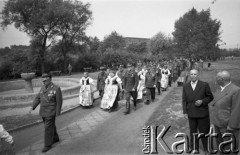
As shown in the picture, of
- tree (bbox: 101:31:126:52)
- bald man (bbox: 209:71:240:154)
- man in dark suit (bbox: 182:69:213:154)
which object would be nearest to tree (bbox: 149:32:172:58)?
tree (bbox: 101:31:126:52)

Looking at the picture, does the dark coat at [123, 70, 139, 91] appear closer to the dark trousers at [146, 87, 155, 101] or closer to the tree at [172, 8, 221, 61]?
the dark trousers at [146, 87, 155, 101]

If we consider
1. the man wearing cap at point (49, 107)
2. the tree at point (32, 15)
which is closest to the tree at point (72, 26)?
the tree at point (32, 15)

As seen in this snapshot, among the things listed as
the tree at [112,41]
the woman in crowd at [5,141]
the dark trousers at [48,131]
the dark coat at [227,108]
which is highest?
the tree at [112,41]

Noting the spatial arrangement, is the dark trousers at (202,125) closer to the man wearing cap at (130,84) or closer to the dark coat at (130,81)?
the man wearing cap at (130,84)

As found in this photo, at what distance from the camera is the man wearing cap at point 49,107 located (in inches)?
180

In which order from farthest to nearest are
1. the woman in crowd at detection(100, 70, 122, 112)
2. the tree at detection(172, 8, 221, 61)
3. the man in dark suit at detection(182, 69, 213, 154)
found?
the tree at detection(172, 8, 221, 61) → the woman in crowd at detection(100, 70, 122, 112) → the man in dark suit at detection(182, 69, 213, 154)

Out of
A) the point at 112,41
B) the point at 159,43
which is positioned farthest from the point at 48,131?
the point at 112,41

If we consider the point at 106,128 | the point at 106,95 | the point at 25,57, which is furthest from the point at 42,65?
the point at 106,128

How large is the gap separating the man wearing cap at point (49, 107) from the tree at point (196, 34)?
23015 millimetres

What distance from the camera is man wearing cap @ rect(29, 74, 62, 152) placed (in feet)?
15.0

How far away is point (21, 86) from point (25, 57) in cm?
1615

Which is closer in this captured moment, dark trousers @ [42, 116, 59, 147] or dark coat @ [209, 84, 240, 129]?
dark coat @ [209, 84, 240, 129]

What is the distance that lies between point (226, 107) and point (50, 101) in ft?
13.1

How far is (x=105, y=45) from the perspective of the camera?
60562 mm
